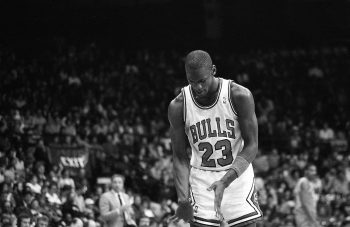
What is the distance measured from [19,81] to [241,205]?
15.5 m

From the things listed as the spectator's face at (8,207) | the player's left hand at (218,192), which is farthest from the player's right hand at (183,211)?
the spectator's face at (8,207)

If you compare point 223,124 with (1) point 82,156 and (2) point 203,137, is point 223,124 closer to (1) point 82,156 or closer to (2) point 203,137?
(2) point 203,137

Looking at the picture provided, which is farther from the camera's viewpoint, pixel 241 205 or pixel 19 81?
pixel 19 81

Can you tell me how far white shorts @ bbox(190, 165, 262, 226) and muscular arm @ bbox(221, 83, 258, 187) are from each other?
0.60 feet

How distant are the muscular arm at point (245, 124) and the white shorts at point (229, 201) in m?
0.18

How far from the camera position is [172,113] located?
6027mm

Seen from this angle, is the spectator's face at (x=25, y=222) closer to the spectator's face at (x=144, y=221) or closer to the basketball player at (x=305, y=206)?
the spectator's face at (x=144, y=221)

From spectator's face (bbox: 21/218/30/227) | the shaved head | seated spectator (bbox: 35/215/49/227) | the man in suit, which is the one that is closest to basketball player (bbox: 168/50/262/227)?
the shaved head

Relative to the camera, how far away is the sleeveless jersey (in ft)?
19.5

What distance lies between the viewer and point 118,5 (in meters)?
27.6

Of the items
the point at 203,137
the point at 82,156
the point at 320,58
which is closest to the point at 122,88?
the point at 82,156

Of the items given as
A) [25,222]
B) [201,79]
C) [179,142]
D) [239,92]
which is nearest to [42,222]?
[25,222]

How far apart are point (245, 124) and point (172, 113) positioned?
54 centimetres

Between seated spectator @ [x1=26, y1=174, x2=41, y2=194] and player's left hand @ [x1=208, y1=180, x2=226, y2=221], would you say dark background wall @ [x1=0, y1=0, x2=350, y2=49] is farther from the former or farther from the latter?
player's left hand @ [x1=208, y1=180, x2=226, y2=221]
